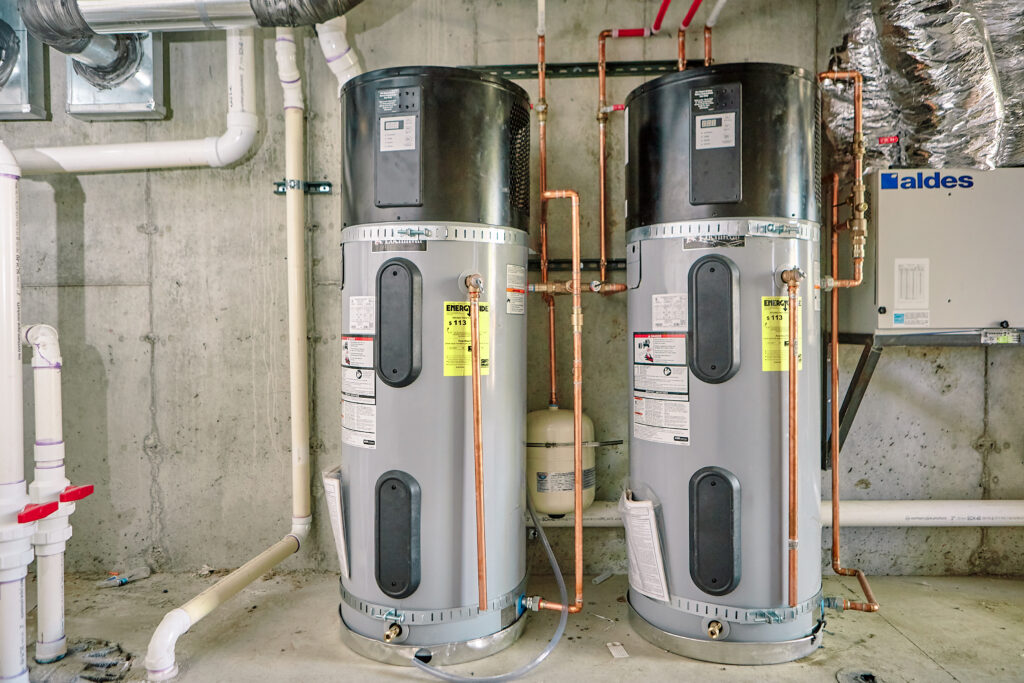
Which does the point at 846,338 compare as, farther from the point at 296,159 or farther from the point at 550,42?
the point at 296,159

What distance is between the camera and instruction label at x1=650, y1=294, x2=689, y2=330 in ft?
6.20

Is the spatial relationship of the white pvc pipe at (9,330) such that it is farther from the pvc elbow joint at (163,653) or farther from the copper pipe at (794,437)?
the copper pipe at (794,437)

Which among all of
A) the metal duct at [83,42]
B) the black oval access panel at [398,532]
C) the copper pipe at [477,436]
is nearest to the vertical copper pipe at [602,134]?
the copper pipe at [477,436]

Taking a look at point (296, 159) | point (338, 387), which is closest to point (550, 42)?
point (296, 159)

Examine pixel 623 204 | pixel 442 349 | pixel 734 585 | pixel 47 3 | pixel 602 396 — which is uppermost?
pixel 47 3

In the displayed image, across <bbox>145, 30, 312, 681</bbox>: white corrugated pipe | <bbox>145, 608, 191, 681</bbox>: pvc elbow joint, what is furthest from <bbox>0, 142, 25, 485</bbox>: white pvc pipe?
<bbox>145, 30, 312, 681</bbox>: white corrugated pipe

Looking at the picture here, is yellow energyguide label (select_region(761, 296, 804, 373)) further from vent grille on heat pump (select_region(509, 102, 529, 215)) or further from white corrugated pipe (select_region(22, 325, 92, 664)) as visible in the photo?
white corrugated pipe (select_region(22, 325, 92, 664))

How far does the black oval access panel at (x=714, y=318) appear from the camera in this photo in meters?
1.83

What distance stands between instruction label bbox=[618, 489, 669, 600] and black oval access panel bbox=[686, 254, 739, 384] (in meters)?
0.48

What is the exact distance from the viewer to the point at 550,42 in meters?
Answer: 2.51

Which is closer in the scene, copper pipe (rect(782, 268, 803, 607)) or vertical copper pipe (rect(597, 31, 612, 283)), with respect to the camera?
copper pipe (rect(782, 268, 803, 607))

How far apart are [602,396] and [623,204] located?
0.80 m

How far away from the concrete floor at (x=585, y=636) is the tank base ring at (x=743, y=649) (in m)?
0.02

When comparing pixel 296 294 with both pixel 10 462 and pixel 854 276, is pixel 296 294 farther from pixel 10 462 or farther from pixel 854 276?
pixel 854 276
